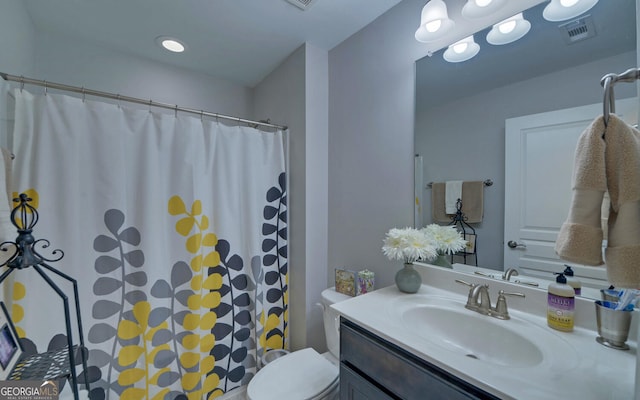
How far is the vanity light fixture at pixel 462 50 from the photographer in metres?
1.15

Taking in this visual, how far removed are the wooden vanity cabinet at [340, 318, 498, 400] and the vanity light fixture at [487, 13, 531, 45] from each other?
1.31 metres

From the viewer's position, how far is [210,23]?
5.16 ft

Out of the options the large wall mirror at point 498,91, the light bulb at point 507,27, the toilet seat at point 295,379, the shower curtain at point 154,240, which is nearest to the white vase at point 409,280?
the large wall mirror at point 498,91

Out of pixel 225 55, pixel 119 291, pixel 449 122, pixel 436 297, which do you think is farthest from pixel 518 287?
pixel 225 55

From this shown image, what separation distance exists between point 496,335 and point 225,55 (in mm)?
A: 2399

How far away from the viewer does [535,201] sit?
97 centimetres

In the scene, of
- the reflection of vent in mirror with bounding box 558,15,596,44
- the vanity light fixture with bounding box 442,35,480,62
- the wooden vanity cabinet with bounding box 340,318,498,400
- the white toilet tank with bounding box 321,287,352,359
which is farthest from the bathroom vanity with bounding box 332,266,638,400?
the vanity light fixture with bounding box 442,35,480,62

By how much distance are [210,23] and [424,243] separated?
6.13 feet

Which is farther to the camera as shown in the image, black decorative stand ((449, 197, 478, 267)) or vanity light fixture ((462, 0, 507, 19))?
black decorative stand ((449, 197, 478, 267))

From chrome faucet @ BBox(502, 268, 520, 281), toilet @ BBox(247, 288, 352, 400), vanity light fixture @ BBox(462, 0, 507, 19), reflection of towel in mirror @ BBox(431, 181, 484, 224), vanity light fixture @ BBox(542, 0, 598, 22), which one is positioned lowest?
toilet @ BBox(247, 288, 352, 400)

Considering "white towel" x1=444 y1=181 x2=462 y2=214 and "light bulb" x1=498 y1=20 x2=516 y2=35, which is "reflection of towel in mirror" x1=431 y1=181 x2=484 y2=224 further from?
"light bulb" x1=498 y1=20 x2=516 y2=35

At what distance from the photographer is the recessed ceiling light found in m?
1.73

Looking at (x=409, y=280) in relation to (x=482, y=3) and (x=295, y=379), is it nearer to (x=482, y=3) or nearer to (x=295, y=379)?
(x=295, y=379)

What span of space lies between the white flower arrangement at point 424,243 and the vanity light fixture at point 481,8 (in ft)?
3.08
